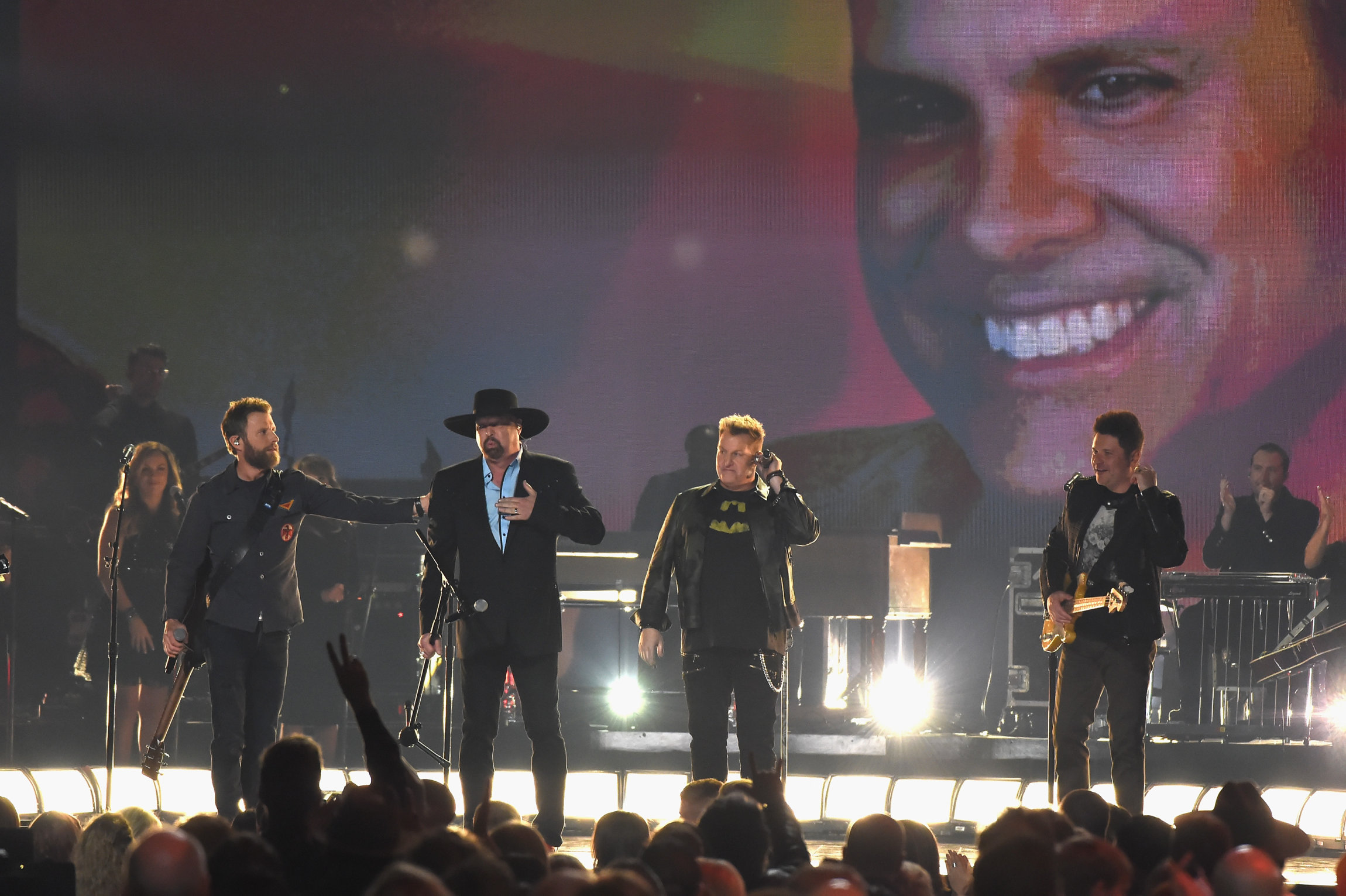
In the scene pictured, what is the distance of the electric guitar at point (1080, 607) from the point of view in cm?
491

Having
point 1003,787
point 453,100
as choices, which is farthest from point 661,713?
point 453,100

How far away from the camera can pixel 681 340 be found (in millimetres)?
9555

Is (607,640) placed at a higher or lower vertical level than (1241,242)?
lower

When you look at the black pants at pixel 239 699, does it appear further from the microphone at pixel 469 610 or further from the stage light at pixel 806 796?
the stage light at pixel 806 796

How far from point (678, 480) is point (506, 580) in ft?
14.9

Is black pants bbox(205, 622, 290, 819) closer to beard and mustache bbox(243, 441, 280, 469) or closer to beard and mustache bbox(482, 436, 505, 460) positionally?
beard and mustache bbox(243, 441, 280, 469)

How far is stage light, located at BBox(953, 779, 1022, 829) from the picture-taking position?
6.01 metres

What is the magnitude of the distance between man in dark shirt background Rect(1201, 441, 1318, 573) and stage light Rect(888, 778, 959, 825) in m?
3.24

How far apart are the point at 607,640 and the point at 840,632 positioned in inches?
59.9

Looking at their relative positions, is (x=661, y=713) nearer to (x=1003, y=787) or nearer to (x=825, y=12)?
(x=1003, y=787)

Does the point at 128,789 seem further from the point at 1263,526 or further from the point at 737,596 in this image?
the point at 1263,526

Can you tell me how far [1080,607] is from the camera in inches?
199

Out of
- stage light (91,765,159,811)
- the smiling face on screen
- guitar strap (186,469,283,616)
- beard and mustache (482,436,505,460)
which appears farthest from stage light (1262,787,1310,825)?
stage light (91,765,159,811)

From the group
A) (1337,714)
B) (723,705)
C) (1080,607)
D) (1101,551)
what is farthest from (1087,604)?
(1337,714)
